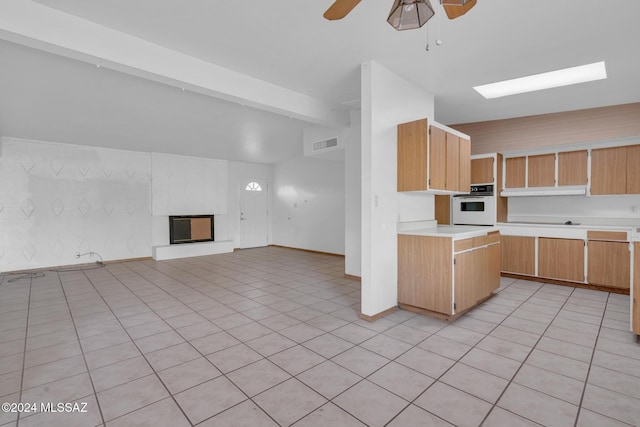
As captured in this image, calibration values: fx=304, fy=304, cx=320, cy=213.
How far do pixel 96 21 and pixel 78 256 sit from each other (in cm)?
613

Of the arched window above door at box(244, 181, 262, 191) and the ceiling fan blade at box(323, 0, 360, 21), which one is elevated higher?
the ceiling fan blade at box(323, 0, 360, 21)

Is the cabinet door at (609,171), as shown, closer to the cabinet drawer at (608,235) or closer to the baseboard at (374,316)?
the cabinet drawer at (608,235)

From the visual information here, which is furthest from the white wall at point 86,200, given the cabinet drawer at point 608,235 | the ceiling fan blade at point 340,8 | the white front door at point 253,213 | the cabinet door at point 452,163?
the cabinet drawer at point 608,235

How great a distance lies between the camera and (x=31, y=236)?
6.40 m

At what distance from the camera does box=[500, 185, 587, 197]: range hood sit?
5023mm

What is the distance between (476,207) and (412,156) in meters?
2.69

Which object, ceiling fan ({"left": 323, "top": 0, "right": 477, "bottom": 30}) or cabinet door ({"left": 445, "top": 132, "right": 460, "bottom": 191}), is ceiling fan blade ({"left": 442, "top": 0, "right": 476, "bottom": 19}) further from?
cabinet door ({"left": 445, "top": 132, "right": 460, "bottom": 191})

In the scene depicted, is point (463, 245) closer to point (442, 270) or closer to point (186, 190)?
point (442, 270)

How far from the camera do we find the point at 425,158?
11.8ft

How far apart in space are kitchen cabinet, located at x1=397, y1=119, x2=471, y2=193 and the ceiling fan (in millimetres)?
1927

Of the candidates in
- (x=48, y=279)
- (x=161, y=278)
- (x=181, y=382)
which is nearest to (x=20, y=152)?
(x=48, y=279)

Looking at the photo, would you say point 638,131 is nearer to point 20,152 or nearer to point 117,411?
point 117,411

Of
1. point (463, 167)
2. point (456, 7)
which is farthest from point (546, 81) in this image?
point (456, 7)

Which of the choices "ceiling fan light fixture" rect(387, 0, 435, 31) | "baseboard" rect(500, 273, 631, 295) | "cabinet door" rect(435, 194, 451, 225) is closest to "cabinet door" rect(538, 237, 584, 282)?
"baseboard" rect(500, 273, 631, 295)
